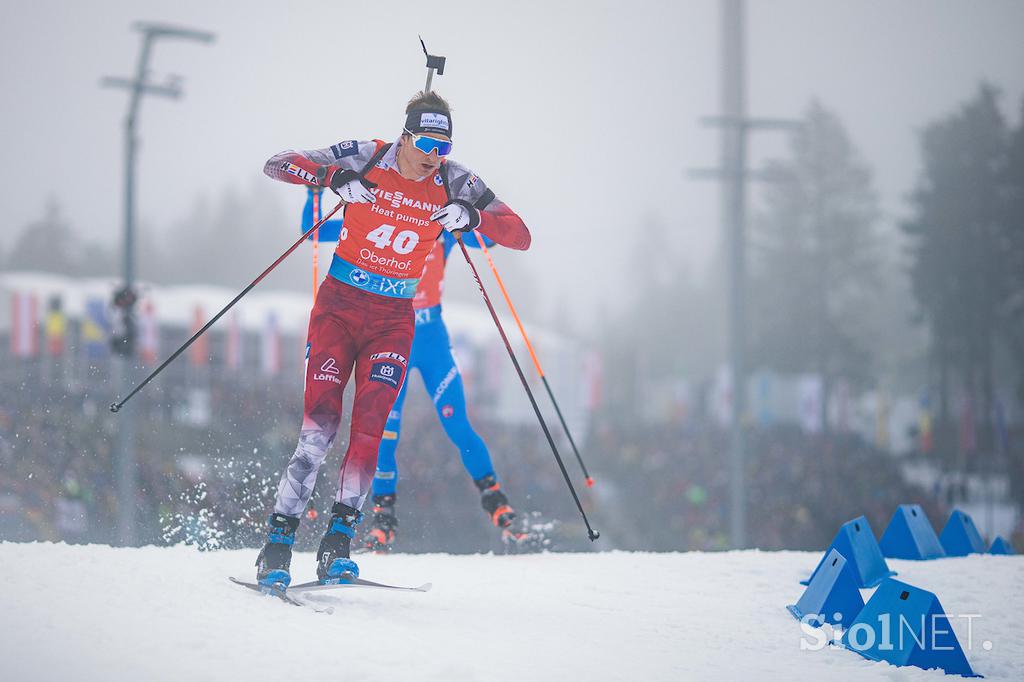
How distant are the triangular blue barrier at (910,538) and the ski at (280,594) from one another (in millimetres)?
4841

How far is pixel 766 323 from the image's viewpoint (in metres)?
49.2

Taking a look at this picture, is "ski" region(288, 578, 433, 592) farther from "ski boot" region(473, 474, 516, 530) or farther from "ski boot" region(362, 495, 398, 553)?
"ski boot" region(362, 495, 398, 553)

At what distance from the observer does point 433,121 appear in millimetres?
5617

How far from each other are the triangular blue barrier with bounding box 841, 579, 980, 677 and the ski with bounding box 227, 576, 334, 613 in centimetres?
250

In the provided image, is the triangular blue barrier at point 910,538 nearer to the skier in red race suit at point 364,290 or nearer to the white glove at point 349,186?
the skier in red race suit at point 364,290

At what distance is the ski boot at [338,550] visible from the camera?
5.32 meters

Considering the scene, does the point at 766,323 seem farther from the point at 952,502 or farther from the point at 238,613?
the point at 238,613

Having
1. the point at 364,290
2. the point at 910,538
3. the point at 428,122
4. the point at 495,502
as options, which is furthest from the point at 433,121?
the point at 910,538

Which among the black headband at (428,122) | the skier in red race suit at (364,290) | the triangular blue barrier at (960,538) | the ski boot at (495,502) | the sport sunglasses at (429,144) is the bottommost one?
the triangular blue barrier at (960,538)

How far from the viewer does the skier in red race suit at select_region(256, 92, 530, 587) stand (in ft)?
17.5

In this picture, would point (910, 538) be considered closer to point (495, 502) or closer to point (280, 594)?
point (495, 502)

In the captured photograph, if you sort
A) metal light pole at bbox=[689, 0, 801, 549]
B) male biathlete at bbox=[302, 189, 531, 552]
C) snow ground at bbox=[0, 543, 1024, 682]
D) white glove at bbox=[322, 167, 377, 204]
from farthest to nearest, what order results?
metal light pole at bbox=[689, 0, 801, 549] < male biathlete at bbox=[302, 189, 531, 552] < white glove at bbox=[322, 167, 377, 204] < snow ground at bbox=[0, 543, 1024, 682]
